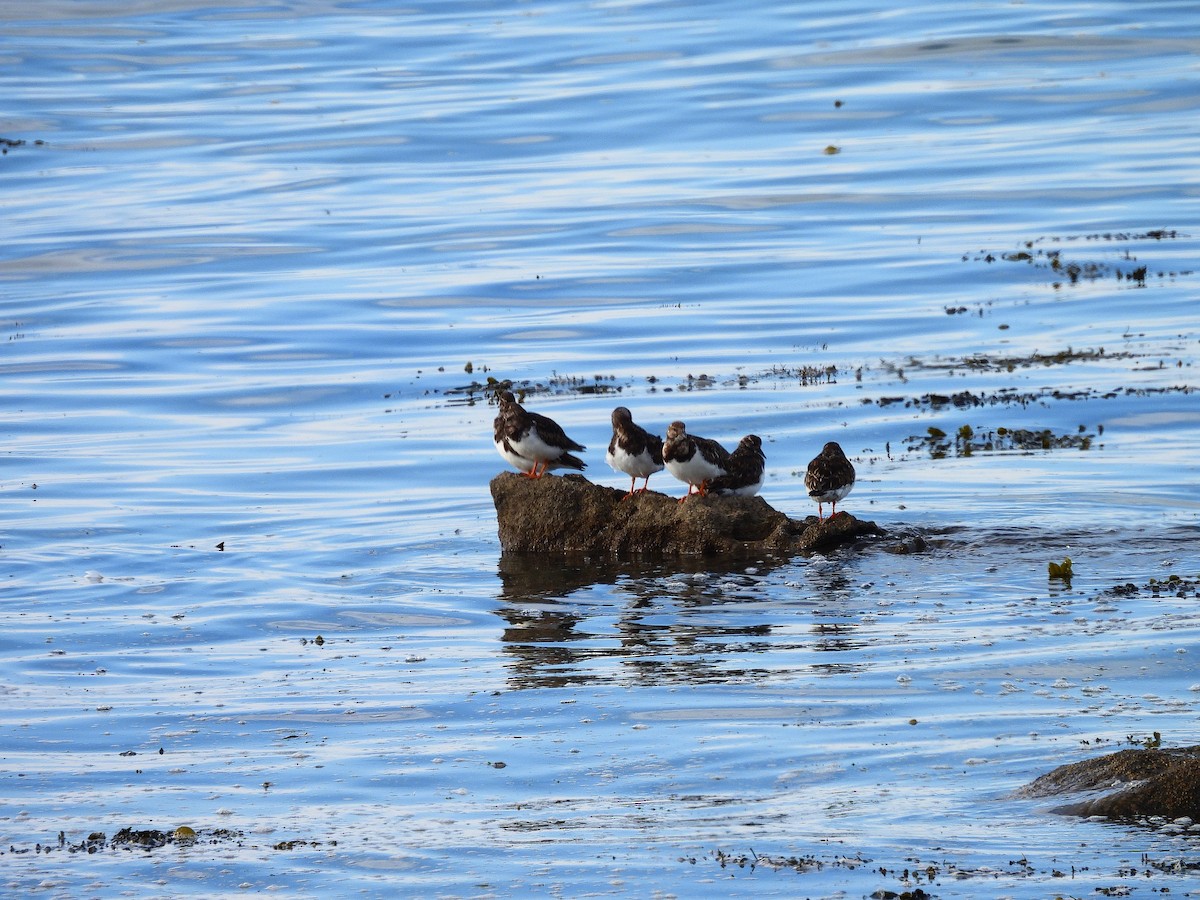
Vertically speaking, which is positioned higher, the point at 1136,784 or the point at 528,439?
the point at 528,439

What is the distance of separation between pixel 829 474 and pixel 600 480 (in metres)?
6.19

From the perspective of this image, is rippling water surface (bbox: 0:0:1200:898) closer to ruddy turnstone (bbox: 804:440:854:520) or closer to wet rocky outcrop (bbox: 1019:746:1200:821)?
wet rocky outcrop (bbox: 1019:746:1200:821)

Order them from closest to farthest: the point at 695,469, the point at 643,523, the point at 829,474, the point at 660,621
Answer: the point at 660,621, the point at 829,474, the point at 695,469, the point at 643,523

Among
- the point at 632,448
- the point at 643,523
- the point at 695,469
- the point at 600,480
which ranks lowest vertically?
the point at 643,523

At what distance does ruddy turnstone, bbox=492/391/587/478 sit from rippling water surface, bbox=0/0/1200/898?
1109mm

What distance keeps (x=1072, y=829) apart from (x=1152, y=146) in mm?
41867

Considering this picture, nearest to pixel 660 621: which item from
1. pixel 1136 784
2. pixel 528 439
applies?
pixel 528 439

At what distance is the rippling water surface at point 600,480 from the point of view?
1026cm

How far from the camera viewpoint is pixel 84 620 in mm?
16281

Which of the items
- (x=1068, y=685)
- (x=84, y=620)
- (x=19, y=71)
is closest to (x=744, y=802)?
(x=1068, y=685)

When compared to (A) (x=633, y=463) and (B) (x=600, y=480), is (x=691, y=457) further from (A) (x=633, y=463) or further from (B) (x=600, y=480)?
(B) (x=600, y=480)

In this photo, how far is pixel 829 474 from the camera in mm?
16641

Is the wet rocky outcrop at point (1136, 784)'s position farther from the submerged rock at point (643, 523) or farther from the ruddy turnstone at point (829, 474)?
the submerged rock at point (643, 523)

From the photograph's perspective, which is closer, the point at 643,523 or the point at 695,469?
the point at 695,469
